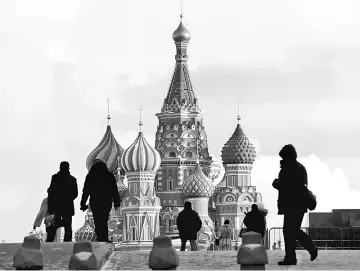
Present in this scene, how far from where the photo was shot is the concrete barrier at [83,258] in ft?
81.4

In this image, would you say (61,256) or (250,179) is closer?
(61,256)

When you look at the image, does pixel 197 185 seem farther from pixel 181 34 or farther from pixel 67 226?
pixel 67 226

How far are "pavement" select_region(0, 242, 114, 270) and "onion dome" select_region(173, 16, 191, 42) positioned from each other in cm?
14288

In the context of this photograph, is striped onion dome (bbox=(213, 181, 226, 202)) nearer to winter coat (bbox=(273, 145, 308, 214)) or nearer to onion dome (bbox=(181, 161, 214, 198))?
onion dome (bbox=(181, 161, 214, 198))

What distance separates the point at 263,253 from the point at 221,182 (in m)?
147

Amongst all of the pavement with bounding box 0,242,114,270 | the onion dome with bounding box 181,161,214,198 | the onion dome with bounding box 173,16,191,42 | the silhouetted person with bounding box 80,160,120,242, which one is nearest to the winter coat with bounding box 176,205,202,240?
the silhouetted person with bounding box 80,160,120,242

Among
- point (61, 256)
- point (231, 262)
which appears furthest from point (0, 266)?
point (231, 262)

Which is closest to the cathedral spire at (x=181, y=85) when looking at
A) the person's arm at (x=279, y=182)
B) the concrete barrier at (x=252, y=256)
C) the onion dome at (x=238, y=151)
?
the onion dome at (x=238, y=151)

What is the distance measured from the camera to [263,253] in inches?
998

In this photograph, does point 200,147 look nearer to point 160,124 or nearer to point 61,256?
point 160,124

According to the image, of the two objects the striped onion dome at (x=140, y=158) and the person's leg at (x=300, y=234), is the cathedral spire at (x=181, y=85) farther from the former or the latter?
the person's leg at (x=300, y=234)

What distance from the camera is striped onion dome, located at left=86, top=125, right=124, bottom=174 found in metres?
171

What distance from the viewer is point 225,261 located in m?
28.1

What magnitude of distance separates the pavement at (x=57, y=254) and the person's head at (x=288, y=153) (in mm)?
3327
